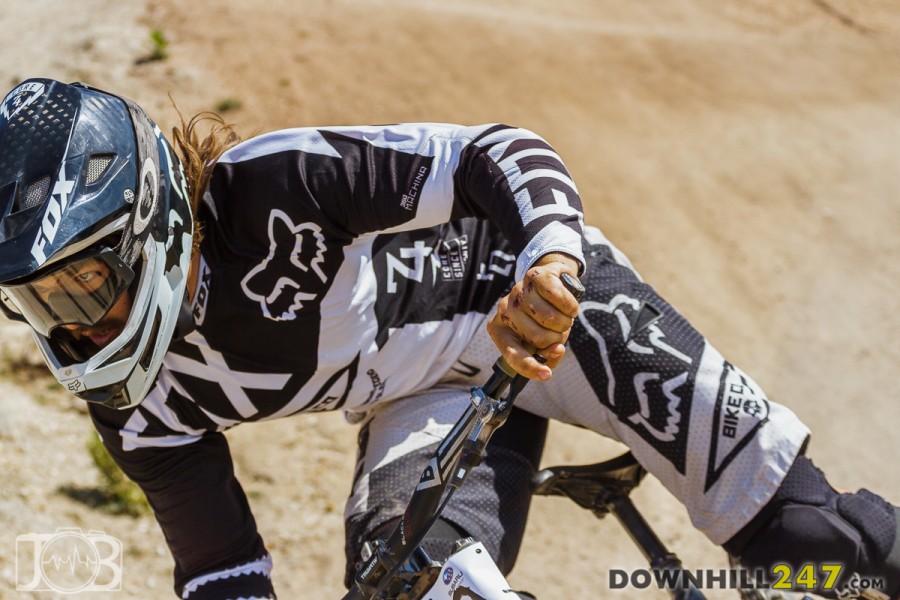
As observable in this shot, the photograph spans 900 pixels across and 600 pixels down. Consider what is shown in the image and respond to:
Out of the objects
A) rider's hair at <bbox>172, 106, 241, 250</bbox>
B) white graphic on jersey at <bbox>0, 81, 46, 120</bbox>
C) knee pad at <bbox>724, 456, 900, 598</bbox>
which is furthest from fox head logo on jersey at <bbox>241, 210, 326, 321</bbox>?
knee pad at <bbox>724, 456, 900, 598</bbox>

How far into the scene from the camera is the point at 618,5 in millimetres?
10055

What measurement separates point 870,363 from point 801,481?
312 cm

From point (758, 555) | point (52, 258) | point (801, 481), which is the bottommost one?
point (758, 555)

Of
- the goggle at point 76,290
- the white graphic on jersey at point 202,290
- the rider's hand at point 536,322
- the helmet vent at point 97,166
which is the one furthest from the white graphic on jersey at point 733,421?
the helmet vent at point 97,166

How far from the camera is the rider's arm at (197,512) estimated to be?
2721mm

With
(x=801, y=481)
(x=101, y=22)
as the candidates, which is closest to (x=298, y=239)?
(x=801, y=481)

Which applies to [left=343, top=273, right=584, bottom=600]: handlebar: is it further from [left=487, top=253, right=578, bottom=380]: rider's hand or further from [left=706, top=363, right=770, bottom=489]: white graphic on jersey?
[left=706, top=363, right=770, bottom=489]: white graphic on jersey

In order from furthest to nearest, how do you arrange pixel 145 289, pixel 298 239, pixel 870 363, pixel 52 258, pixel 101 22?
pixel 101 22
pixel 870 363
pixel 298 239
pixel 145 289
pixel 52 258

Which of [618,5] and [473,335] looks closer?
[473,335]

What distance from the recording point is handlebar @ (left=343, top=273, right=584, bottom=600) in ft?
6.97

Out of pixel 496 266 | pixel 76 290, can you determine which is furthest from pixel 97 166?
pixel 496 266

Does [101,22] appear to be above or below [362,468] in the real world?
below

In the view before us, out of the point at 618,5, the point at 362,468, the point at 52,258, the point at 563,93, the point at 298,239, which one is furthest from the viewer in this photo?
the point at 618,5

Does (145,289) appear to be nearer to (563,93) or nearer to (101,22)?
(563,93)
